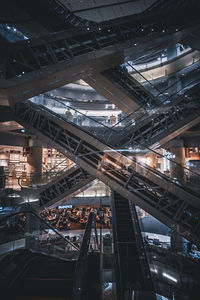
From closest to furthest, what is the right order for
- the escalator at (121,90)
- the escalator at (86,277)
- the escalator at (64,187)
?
the escalator at (86,277) < the escalator at (121,90) < the escalator at (64,187)

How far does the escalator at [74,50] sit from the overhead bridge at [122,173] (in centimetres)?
176

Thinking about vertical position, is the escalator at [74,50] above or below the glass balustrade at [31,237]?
above

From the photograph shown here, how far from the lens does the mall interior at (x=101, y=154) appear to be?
12.4 feet

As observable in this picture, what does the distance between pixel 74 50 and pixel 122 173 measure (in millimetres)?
5315

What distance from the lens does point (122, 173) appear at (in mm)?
7504

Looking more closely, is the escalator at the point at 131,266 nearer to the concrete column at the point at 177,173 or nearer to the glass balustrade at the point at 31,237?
the concrete column at the point at 177,173

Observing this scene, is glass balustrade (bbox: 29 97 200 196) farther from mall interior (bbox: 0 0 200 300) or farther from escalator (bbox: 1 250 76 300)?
escalator (bbox: 1 250 76 300)

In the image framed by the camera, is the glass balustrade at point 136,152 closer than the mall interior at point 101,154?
No

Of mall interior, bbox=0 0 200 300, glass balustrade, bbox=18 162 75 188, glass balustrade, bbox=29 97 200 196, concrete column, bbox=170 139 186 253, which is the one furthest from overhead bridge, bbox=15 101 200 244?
glass balustrade, bbox=18 162 75 188

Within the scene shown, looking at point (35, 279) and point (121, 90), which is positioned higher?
point (121, 90)

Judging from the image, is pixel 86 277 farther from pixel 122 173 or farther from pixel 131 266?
pixel 122 173

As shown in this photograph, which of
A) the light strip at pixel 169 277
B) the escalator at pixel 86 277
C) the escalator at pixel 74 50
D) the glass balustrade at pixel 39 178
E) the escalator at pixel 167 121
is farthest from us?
the glass balustrade at pixel 39 178

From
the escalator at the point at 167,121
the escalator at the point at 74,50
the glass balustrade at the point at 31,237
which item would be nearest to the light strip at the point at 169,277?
the glass balustrade at the point at 31,237

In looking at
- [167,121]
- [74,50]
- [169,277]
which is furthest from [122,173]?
[74,50]
